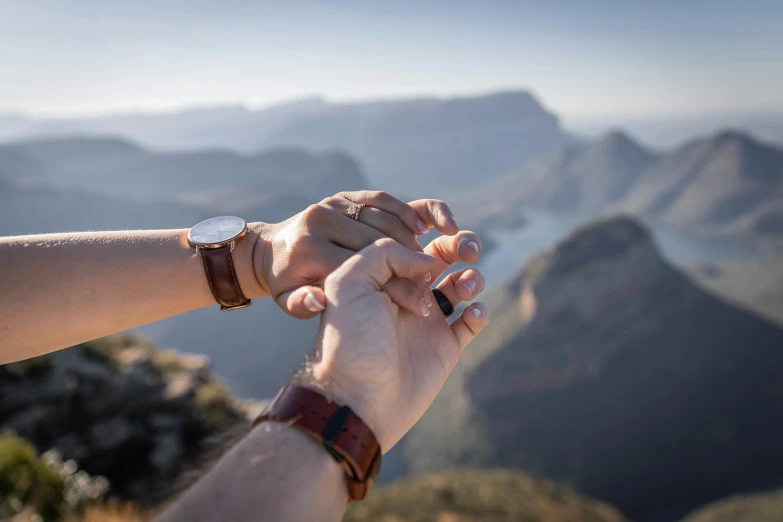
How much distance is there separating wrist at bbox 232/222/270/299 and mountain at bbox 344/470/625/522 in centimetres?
777

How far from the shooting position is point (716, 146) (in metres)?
178

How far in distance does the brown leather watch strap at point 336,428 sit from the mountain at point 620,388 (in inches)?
2702

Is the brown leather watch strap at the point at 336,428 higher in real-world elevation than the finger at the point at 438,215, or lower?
lower

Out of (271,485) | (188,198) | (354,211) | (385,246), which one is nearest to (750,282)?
(354,211)

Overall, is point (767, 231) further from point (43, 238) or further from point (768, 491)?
point (43, 238)

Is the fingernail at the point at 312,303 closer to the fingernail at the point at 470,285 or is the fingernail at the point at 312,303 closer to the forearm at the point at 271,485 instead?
the forearm at the point at 271,485

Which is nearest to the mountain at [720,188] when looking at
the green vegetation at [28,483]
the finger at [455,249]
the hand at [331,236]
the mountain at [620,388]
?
the mountain at [620,388]

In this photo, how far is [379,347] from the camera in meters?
1.69

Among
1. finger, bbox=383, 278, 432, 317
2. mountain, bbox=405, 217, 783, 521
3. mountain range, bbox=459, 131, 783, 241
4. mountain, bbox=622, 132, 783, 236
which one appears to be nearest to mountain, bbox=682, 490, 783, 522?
mountain, bbox=405, 217, 783, 521

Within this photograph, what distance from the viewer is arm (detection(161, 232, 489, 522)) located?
1277mm

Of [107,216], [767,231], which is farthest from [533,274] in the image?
[767,231]

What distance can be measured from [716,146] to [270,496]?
737ft

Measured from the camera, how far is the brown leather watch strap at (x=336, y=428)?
1413mm

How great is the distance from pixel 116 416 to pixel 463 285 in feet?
19.9
